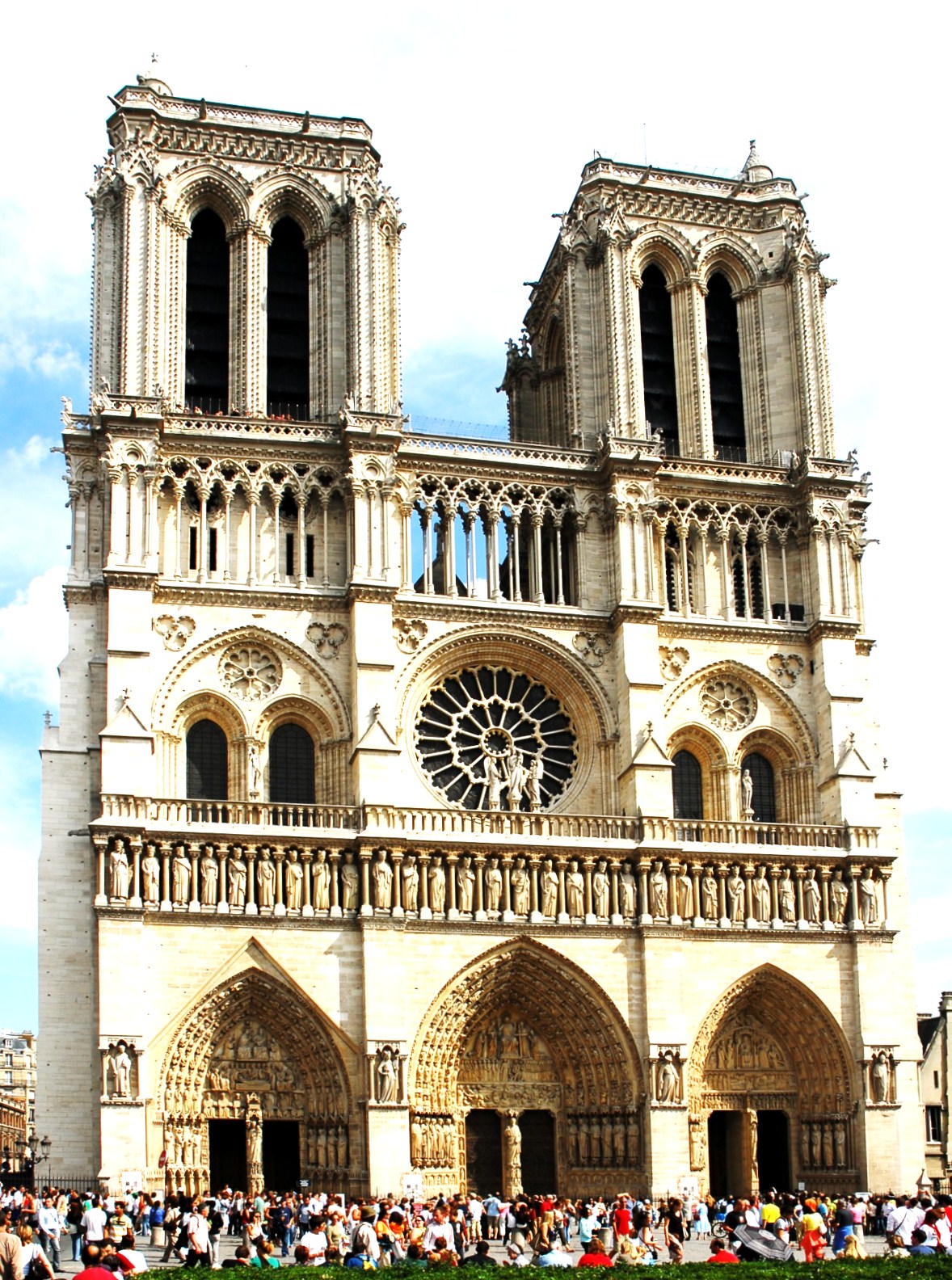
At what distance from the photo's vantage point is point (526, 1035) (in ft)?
105

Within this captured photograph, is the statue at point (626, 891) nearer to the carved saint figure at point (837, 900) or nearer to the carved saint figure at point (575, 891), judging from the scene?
the carved saint figure at point (575, 891)

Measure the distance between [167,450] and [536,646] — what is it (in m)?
7.78

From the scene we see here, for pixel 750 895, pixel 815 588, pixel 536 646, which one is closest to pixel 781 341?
pixel 815 588

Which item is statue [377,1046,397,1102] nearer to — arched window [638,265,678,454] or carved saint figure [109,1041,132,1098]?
carved saint figure [109,1041,132,1098]

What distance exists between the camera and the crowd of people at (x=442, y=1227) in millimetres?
19750

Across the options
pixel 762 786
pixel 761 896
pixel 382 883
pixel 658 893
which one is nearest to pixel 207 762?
pixel 382 883

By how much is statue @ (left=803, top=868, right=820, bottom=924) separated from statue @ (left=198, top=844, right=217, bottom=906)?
10.8 meters

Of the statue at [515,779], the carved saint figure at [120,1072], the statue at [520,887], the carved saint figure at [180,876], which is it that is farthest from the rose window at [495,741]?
the carved saint figure at [120,1072]

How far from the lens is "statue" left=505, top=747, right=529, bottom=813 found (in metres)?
33.0

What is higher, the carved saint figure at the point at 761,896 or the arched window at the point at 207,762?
the arched window at the point at 207,762

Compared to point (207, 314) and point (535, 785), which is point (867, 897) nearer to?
point (535, 785)

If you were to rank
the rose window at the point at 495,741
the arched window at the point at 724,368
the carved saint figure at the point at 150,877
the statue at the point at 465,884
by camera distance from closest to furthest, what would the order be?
the carved saint figure at the point at 150,877 < the statue at the point at 465,884 < the rose window at the point at 495,741 < the arched window at the point at 724,368

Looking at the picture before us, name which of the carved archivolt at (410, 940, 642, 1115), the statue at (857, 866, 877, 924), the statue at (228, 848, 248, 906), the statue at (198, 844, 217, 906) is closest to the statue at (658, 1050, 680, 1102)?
the carved archivolt at (410, 940, 642, 1115)

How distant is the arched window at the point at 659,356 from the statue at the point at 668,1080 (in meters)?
13.0
